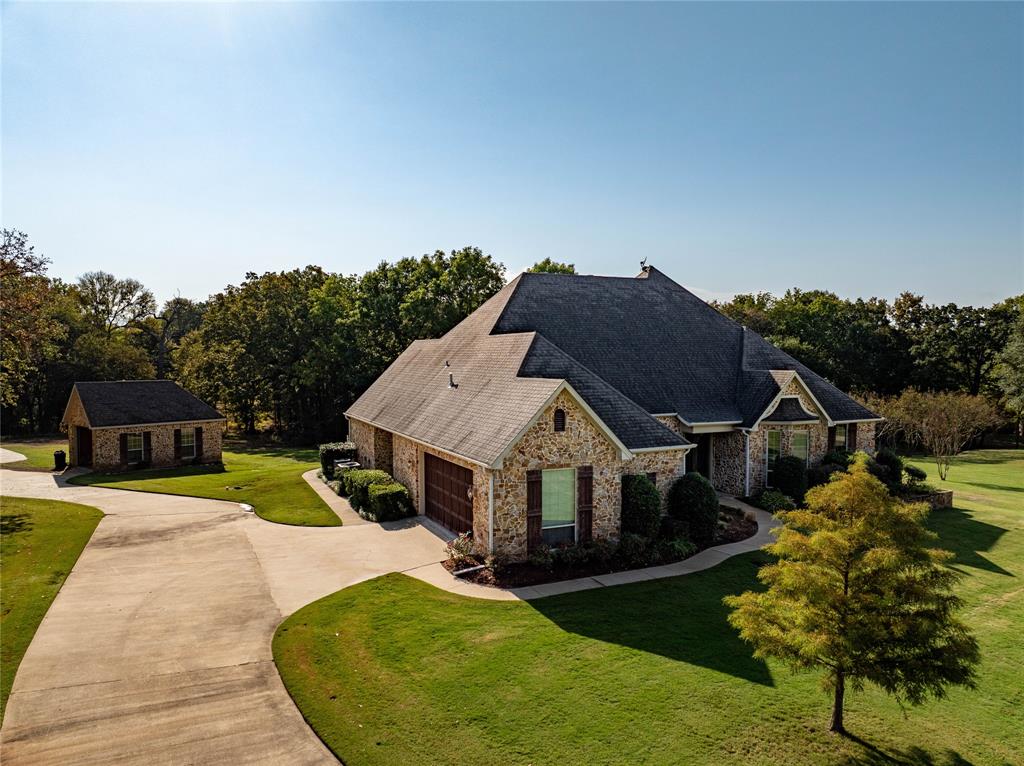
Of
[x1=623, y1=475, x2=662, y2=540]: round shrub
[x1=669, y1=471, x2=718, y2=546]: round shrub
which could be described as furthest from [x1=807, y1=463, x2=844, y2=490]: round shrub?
[x1=623, y1=475, x2=662, y2=540]: round shrub

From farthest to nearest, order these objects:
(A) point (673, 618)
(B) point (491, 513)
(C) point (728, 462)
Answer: (C) point (728, 462) < (B) point (491, 513) < (A) point (673, 618)

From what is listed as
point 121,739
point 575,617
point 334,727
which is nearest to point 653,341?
point 575,617

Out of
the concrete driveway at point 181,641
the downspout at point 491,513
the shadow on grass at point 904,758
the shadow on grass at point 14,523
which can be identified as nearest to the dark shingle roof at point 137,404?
the shadow on grass at point 14,523

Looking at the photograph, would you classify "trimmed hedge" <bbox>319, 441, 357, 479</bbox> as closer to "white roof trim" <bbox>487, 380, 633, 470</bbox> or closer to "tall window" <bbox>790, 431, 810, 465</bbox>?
"white roof trim" <bbox>487, 380, 633, 470</bbox>

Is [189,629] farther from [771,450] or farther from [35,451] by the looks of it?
[35,451]

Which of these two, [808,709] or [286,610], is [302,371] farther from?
[808,709]

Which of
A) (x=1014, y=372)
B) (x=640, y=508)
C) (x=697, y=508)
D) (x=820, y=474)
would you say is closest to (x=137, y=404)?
(x=640, y=508)

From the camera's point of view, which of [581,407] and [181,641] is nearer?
[181,641]

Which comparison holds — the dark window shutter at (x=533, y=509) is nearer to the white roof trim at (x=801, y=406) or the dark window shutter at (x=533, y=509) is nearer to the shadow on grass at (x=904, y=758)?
the shadow on grass at (x=904, y=758)
